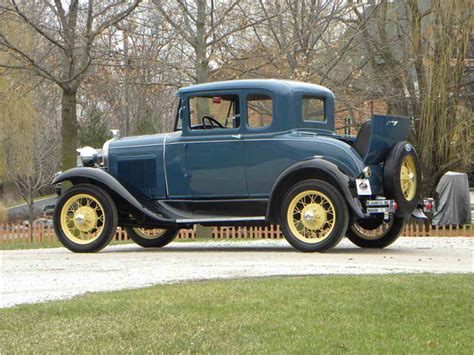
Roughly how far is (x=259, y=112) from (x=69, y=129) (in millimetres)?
6650

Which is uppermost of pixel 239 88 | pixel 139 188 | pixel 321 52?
pixel 321 52

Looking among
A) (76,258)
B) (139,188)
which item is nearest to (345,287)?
(76,258)

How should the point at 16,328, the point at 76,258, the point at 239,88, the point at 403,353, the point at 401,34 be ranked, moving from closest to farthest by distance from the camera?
1. the point at 403,353
2. the point at 16,328
3. the point at 76,258
4. the point at 239,88
5. the point at 401,34

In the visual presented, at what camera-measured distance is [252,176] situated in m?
14.1

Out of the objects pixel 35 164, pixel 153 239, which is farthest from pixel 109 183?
pixel 35 164

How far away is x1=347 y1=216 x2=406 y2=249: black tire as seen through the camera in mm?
15102

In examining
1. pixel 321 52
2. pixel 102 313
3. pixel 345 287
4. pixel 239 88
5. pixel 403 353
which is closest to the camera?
pixel 403 353

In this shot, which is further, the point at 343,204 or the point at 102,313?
the point at 343,204

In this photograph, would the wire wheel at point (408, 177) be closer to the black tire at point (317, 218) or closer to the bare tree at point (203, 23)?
the black tire at point (317, 218)

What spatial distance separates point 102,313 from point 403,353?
2508mm

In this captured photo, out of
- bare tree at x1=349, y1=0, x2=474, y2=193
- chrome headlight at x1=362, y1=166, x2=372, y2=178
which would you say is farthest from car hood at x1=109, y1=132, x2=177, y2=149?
bare tree at x1=349, y1=0, x2=474, y2=193

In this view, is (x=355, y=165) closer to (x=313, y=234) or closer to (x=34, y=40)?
(x=313, y=234)

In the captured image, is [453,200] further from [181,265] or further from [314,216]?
[181,265]

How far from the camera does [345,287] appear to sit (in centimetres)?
909
